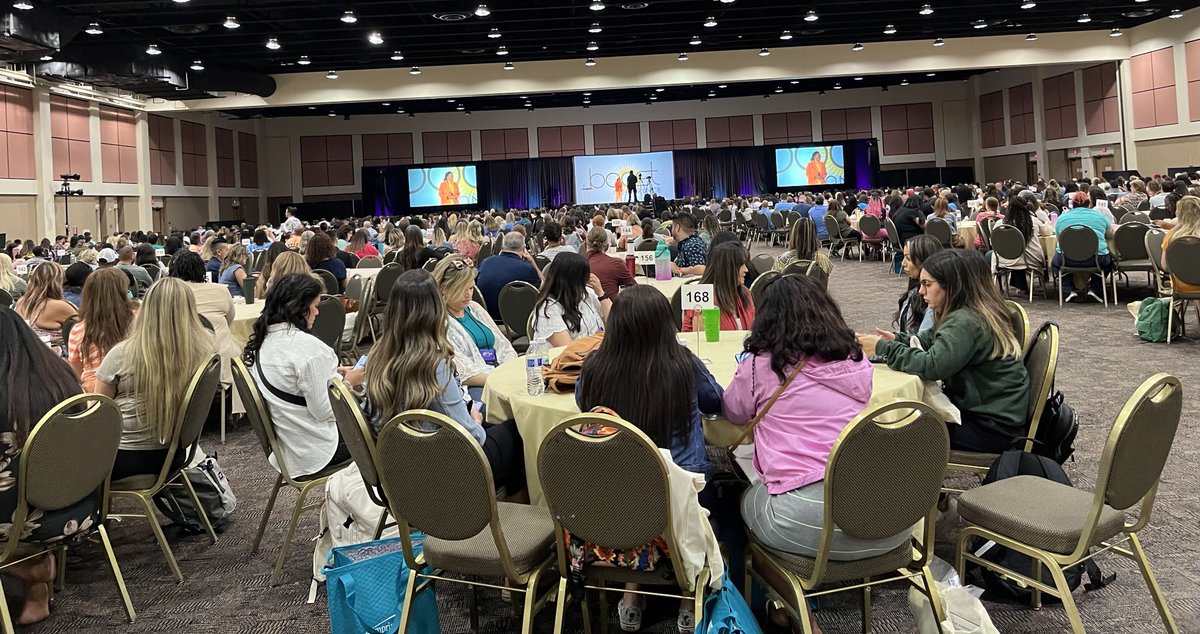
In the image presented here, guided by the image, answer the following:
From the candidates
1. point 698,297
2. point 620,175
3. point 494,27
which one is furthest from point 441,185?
point 698,297

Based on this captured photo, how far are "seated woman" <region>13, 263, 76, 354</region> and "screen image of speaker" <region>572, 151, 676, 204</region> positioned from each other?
25694mm

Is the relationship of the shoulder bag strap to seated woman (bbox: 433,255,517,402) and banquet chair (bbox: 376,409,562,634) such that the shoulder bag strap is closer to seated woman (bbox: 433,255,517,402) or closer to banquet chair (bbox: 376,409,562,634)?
banquet chair (bbox: 376,409,562,634)

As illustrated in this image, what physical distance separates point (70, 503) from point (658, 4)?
46.8 ft

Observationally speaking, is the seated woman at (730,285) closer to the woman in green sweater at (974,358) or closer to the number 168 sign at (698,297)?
the number 168 sign at (698,297)

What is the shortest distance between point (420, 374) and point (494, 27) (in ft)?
49.6

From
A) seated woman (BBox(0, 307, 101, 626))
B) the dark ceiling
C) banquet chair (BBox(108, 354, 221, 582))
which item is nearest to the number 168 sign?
banquet chair (BBox(108, 354, 221, 582))

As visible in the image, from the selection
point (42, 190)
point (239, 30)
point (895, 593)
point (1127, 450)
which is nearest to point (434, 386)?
point (895, 593)

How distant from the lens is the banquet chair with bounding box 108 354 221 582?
3617mm

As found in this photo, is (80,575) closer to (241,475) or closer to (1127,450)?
(241,475)

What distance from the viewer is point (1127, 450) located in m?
2.43

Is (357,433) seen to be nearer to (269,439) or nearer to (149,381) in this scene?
(269,439)

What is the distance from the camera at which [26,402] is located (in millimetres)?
3047

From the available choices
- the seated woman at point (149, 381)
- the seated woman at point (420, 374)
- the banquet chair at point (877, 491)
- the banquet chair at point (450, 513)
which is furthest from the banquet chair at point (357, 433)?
the banquet chair at point (877, 491)

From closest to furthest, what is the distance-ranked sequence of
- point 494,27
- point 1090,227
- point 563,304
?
point 563,304, point 1090,227, point 494,27
